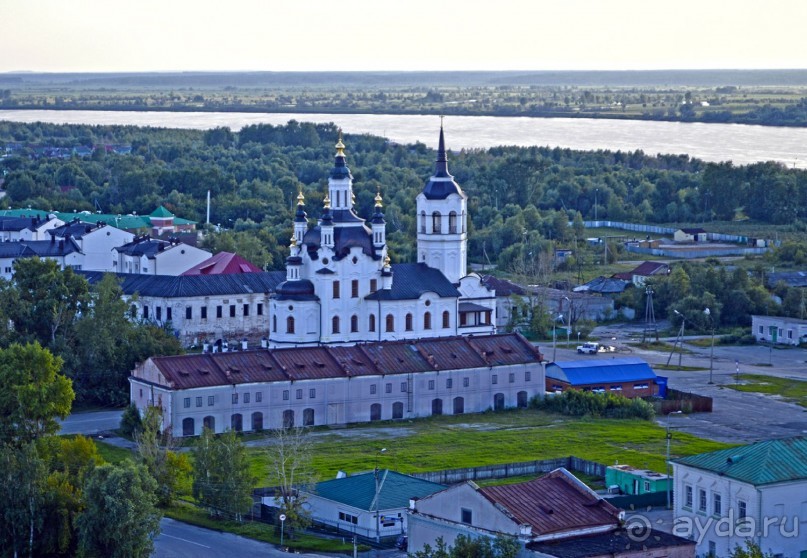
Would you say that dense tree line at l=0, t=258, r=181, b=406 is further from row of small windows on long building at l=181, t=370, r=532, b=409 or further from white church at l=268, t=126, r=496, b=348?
row of small windows on long building at l=181, t=370, r=532, b=409

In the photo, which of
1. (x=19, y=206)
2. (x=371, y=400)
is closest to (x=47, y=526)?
(x=371, y=400)

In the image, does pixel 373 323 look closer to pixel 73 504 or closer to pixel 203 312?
pixel 203 312

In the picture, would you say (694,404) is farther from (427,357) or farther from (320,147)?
(320,147)

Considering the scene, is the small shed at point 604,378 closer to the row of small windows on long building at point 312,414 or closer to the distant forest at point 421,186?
the row of small windows on long building at point 312,414

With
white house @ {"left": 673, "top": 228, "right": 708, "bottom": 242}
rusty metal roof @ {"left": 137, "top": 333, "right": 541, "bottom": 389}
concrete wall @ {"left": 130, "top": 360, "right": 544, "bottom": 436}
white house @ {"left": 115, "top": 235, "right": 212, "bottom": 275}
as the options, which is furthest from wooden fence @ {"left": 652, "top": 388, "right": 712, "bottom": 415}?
white house @ {"left": 673, "top": 228, "right": 708, "bottom": 242}

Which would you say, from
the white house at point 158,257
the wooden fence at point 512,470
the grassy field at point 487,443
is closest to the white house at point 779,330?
the grassy field at point 487,443
